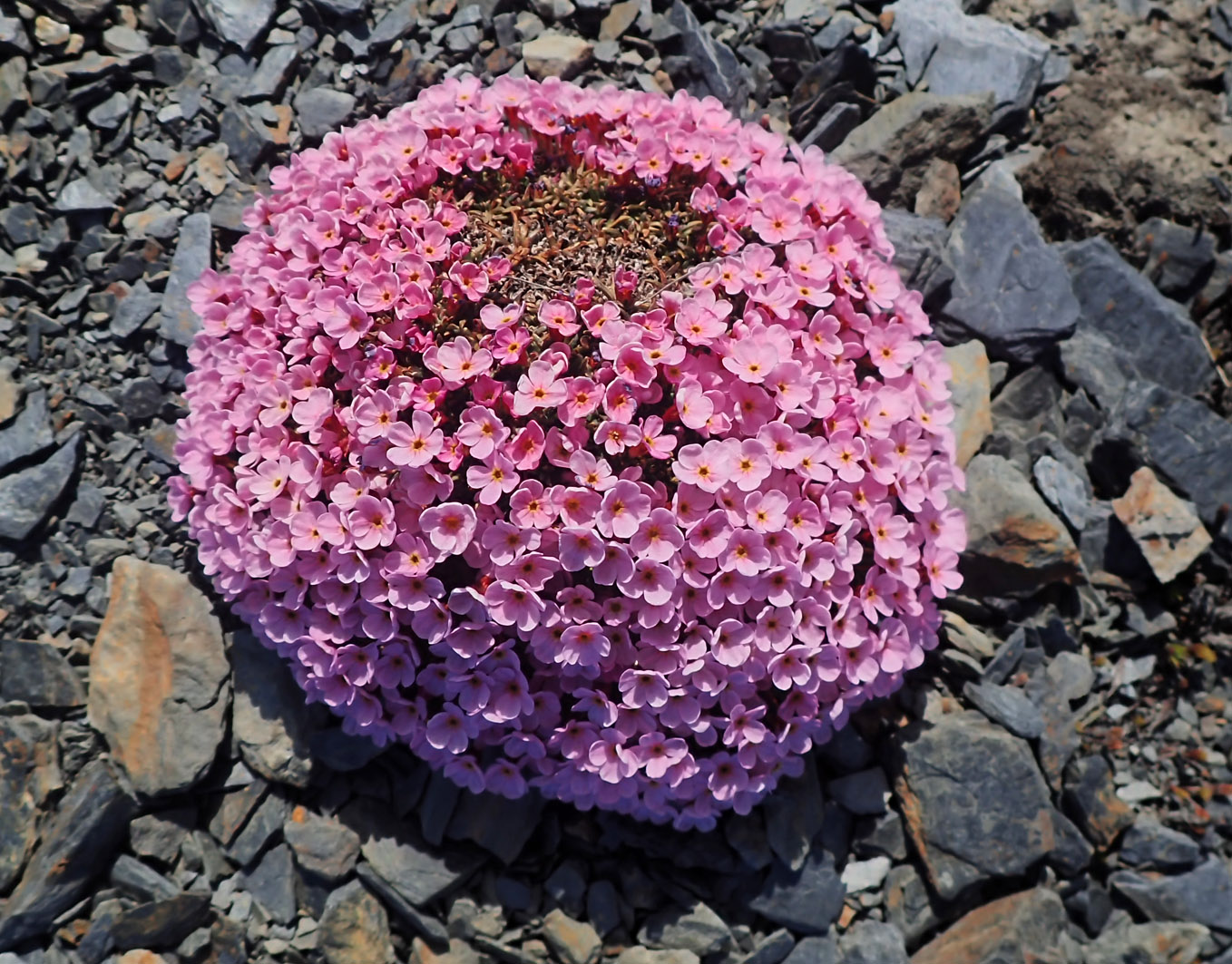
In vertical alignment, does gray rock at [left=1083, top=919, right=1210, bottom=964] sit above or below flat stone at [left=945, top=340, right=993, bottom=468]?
below

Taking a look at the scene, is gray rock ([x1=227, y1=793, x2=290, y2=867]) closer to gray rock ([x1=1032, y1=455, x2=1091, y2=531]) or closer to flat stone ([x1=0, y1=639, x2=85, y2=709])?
flat stone ([x1=0, y1=639, x2=85, y2=709])

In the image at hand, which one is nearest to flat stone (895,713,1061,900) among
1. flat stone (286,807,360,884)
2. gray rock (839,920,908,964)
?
gray rock (839,920,908,964)

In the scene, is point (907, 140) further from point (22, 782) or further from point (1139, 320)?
point (22, 782)

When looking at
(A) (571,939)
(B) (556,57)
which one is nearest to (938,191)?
(B) (556,57)

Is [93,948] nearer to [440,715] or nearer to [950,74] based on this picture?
[440,715]

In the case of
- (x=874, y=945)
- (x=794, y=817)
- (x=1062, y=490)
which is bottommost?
(x=874, y=945)

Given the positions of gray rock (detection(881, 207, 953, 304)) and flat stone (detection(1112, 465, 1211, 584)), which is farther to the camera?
gray rock (detection(881, 207, 953, 304))
